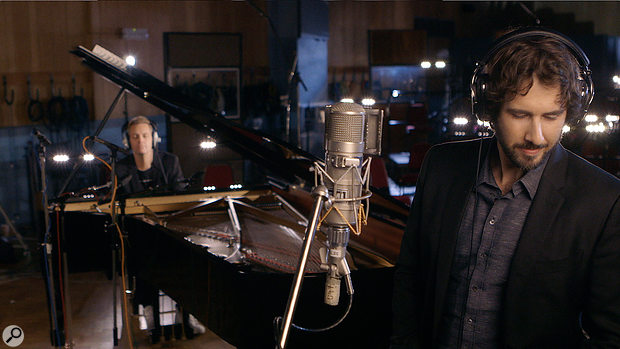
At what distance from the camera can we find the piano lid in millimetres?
3004

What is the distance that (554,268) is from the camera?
133 cm

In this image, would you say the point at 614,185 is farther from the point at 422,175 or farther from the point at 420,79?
the point at 420,79

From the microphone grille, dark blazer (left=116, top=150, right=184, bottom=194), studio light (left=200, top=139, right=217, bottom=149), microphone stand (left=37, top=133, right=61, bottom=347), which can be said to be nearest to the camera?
the microphone grille

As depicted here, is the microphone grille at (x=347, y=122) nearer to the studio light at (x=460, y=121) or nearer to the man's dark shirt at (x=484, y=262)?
the man's dark shirt at (x=484, y=262)

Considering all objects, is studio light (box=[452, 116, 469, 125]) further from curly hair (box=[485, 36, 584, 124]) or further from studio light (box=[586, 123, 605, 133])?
curly hair (box=[485, 36, 584, 124])

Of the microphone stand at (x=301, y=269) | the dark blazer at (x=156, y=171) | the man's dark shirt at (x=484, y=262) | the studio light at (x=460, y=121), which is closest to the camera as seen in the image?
the microphone stand at (x=301, y=269)

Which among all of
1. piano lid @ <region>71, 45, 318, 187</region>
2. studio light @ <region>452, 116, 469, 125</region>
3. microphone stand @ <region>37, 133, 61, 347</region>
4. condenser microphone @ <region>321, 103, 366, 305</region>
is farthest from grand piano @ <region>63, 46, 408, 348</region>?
studio light @ <region>452, 116, 469, 125</region>

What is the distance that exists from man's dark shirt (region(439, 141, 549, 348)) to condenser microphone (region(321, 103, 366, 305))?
0.35 metres

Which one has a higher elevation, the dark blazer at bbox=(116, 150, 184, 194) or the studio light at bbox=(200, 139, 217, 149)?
the studio light at bbox=(200, 139, 217, 149)

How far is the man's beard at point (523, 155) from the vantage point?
1341 millimetres

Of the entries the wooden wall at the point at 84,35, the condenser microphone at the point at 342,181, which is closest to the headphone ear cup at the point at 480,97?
the condenser microphone at the point at 342,181

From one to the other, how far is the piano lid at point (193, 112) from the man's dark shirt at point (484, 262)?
4.89 feet

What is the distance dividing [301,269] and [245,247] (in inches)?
72.7

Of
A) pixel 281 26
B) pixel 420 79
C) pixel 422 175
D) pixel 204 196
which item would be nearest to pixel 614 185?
pixel 422 175
